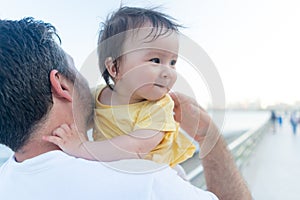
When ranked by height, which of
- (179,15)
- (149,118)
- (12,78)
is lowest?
(149,118)

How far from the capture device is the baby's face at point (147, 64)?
2.08 feet

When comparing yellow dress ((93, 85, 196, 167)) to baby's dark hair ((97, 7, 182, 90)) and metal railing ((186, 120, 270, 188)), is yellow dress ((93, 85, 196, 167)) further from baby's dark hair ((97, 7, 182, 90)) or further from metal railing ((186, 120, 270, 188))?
metal railing ((186, 120, 270, 188))

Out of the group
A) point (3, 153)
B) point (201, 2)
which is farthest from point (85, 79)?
point (201, 2)

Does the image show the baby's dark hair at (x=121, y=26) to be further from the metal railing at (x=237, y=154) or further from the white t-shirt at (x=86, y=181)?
the metal railing at (x=237, y=154)

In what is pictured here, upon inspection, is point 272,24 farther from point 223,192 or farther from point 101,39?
point 101,39

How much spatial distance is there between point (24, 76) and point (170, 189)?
302 mm

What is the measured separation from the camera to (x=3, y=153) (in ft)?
2.15

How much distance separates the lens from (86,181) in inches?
18.2

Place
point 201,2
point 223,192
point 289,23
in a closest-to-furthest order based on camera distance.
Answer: point 223,192
point 201,2
point 289,23

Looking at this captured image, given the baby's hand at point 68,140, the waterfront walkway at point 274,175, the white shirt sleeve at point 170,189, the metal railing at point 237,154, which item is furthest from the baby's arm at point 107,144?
the waterfront walkway at point 274,175

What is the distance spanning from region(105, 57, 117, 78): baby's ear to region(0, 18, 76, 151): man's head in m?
0.12

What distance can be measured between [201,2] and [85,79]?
0.68m

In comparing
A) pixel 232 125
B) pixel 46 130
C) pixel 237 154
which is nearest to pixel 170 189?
pixel 46 130

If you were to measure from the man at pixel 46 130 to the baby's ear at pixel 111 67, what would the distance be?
8cm
